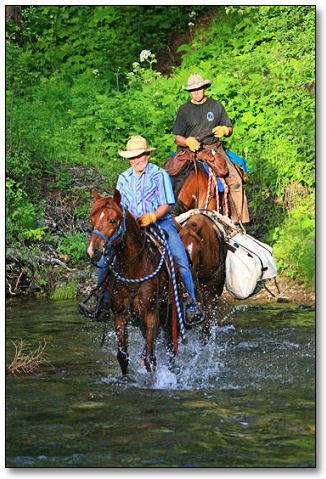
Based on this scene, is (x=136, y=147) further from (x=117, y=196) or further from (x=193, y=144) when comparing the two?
(x=193, y=144)

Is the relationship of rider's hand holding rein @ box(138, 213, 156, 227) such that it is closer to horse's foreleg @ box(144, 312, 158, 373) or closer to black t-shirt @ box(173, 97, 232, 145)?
horse's foreleg @ box(144, 312, 158, 373)

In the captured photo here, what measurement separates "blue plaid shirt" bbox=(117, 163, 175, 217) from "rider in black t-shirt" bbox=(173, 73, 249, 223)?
127 inches

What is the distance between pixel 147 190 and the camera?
9.38 meters

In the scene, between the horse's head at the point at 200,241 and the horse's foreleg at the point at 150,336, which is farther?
the horse's head at the point at 200,241

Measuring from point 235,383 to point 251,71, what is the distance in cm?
974

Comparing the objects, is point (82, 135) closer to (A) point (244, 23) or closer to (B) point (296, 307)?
(A) point (244, 23)

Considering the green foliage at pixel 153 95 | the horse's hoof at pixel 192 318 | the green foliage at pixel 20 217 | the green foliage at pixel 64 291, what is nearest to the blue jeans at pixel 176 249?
the horse's hoof at pixel 192 318

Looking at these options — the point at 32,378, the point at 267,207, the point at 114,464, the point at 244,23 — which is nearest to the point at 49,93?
the point at 244,23

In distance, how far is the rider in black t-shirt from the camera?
12633mm

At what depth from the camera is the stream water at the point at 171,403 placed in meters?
7.41

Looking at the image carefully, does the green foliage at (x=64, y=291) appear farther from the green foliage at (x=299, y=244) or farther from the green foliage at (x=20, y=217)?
the green foliage at (x=299, y=244)

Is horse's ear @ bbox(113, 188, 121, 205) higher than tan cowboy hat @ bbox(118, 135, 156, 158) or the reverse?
the reverse

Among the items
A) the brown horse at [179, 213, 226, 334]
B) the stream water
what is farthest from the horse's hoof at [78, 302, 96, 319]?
the brown horse at [179, 213, 226, 334]

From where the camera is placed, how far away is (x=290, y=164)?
16062 mm
